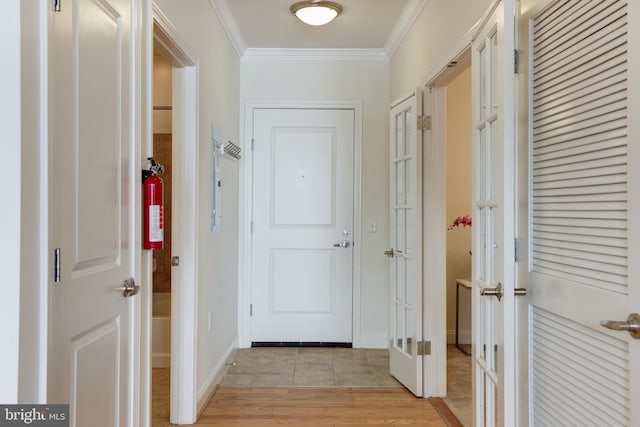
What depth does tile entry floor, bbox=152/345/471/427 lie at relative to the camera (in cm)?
308

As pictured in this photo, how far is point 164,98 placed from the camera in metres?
4.24

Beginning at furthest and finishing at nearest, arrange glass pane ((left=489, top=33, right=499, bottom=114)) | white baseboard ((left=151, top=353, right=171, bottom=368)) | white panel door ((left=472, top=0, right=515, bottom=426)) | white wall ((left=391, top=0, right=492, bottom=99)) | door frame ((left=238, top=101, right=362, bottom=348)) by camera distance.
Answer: door frame ((left=238, top=101, right=362, bottom=348)), white baseboard ((left=151, top=353, right=171, bottom=368)), white wall ((left=391, top=0, right=492, bottom=99)), glass pane ((left=489, top=33, right=499, bottom=114)), white panel door ((left=472, top=0, right=515, bottom=426))

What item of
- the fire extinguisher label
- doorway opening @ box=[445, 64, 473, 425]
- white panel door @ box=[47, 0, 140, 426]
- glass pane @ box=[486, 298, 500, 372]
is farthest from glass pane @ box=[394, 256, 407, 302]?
white panel door @ box=[47, 0, 140, 426]

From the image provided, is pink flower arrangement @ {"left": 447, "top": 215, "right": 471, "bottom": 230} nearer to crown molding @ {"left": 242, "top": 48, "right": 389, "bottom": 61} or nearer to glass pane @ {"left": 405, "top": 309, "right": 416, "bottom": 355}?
glass pane @ {"left": 405, "top": 309, "right": 416, "bottom": 355}

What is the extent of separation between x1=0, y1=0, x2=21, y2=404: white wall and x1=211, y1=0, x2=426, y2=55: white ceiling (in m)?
2.12

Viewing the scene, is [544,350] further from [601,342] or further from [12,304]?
[12,304]

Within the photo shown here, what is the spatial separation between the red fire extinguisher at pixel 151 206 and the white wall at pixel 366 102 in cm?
249

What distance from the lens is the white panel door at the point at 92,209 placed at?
1277 mm

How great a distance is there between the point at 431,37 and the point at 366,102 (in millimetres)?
1348

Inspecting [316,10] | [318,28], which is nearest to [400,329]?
[316,10]

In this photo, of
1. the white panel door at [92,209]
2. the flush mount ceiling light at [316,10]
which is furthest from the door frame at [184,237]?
the flush mount ceiling light at [316,10]

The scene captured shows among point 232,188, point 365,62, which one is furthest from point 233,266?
point 365,62

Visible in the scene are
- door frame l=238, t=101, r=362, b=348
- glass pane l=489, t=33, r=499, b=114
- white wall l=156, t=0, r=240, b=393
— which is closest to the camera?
glass pane l=489, t=33, r=499, b=114

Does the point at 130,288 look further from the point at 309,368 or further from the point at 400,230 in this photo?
the point at 309,368
